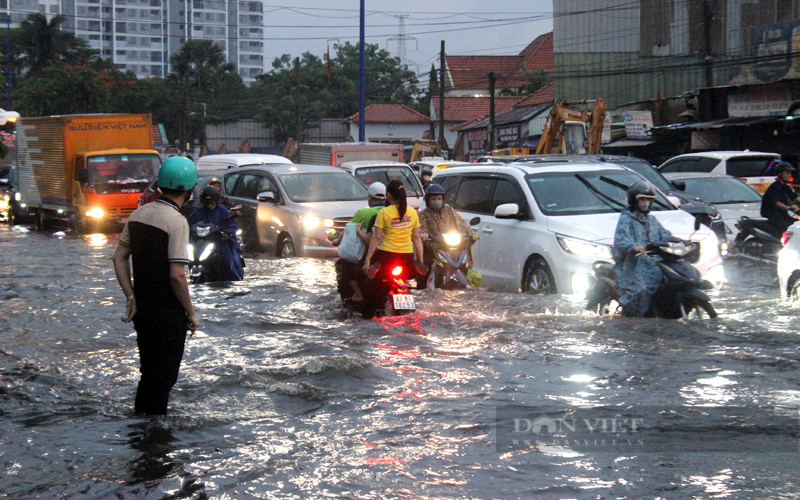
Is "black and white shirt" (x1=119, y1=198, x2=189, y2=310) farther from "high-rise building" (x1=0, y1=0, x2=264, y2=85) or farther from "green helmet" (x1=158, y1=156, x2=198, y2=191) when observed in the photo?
"high-rise building" (x1=0, y1=0, x2=264, y2=85)

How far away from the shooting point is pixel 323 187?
16.1 meters

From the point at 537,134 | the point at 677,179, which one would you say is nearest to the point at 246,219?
the point at 677,179

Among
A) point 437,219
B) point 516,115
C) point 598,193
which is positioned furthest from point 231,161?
point 516,115

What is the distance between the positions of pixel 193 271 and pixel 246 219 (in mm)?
4811

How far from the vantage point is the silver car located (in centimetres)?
1480

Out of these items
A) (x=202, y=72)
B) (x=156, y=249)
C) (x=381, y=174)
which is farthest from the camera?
(x=202, y=72)

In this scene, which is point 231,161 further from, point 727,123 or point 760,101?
point 760,101

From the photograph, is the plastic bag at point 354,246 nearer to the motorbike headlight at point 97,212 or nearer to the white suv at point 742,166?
the white suv at point 742,166

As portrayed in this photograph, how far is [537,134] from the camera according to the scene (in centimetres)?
4525

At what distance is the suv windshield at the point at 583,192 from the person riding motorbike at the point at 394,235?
1.92 meters

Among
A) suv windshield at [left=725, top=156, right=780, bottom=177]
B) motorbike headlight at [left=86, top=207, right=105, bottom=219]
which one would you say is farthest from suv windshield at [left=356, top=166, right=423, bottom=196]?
motorbike headlight at [left=86, top=207, right=105, bottom=219]

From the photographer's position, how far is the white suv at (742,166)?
18.7 m

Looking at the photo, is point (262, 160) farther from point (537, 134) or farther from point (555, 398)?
point (537, 134)

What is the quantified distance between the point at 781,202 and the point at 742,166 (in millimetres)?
5747
